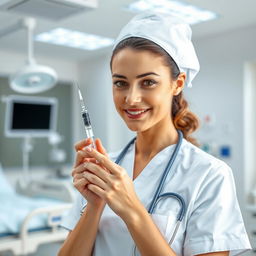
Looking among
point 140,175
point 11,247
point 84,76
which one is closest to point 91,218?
point 140,175

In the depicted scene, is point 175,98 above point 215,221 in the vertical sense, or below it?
above

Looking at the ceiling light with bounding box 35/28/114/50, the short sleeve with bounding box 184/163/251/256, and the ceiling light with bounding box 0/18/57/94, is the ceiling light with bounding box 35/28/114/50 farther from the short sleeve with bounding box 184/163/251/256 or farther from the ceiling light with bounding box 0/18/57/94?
the short sleeve with bounding box 184/163/251/256

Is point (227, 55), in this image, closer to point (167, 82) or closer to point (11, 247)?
point (11, 247)

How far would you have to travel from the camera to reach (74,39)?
153 inches

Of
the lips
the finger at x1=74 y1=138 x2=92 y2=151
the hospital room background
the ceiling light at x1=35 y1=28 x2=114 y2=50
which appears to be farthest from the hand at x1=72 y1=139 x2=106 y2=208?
the ceiling light at x1=35 y1=28 x2=114 y2=50

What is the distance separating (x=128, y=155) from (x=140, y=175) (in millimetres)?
110

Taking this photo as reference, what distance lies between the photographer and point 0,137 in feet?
14.2

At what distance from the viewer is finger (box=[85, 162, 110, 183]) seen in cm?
82

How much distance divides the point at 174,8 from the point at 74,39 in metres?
1.31

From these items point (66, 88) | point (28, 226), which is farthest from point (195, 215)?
point (66, 88)

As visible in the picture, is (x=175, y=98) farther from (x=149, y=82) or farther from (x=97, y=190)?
(x=97, y=190)

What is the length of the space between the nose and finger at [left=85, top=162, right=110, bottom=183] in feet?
0.57

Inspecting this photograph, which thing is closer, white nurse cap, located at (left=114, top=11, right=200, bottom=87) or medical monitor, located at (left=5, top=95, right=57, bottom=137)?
white nurse cap, located at (left=114, top=11, right=200, bottom=87)

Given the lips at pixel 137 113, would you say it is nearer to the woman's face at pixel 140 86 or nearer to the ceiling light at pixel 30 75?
the woman's face at pixel 140 86
